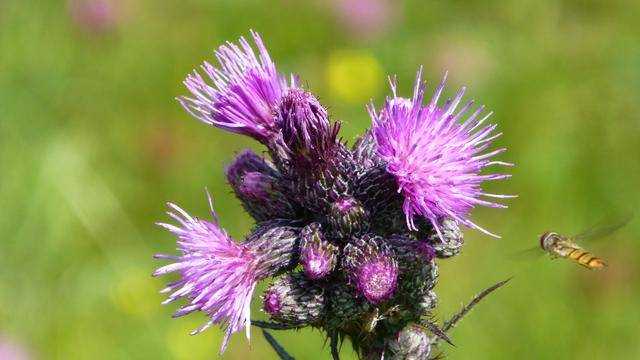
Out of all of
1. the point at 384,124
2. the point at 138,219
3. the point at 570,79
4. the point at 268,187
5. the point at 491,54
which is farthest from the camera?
the point at 491,54

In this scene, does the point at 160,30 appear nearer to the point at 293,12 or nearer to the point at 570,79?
the point at 293,12

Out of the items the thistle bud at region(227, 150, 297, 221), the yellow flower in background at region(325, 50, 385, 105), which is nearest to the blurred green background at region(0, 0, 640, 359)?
the yellow flower in background at region(325, 50, 385, 105)

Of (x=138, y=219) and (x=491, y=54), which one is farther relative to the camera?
(x=491, y=54)

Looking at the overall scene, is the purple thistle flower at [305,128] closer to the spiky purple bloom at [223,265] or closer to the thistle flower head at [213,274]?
the spiky purple bloom at [223,265]

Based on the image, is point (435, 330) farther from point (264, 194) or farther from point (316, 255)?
point (264, 194)

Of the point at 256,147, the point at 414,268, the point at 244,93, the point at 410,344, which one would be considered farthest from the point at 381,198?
the point at 256,147

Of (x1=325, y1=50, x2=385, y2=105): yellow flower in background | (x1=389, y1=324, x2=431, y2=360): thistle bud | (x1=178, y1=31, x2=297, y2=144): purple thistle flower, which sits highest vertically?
(x1=325, y1=50, x2=385, y2=105): yellow flower in background

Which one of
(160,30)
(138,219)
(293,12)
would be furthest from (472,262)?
(160,30)

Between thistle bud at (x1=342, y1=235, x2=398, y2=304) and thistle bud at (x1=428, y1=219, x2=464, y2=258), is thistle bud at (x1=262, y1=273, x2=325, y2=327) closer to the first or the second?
thistle bud at (x1=342, y1=235, x2=398, y2=304)
